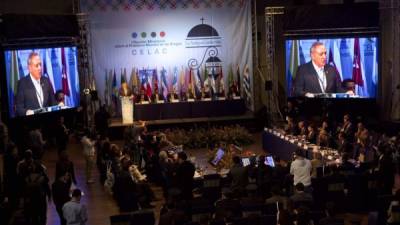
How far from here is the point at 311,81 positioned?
24.0 m

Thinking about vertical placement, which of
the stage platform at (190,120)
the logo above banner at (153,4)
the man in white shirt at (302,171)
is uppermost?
the logo above banner at (153,4)

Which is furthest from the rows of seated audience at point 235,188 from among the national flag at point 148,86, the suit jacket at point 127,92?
the national flag at point 148,86

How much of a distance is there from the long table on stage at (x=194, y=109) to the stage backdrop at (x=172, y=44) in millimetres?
984

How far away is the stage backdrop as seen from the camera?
25.2m

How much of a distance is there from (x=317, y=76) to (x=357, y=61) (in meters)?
1.40

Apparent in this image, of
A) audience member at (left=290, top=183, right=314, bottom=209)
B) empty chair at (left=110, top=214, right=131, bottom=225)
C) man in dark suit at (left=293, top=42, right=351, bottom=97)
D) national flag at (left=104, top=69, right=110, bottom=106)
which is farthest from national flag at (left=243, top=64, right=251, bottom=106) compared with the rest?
empty chair at (left=110, top=214, right=131, bottom=225)

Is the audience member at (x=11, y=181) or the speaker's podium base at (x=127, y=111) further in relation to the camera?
the speaker's podium base at (x=127, y=111)

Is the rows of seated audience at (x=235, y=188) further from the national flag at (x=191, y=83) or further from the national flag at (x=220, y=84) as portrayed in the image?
the national flag at (x=220, y=84)

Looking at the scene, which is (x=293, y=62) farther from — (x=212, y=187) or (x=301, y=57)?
(x=212, y=187)

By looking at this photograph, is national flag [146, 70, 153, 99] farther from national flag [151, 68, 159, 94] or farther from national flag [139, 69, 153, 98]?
national flag [151, 68, 159, 94]

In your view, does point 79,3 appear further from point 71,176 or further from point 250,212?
point 250,212

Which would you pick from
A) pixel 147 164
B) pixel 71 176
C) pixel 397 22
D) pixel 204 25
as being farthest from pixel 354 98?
pixel 71 176

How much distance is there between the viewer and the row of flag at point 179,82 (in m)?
25.3

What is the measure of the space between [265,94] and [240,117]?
2.06 meters
